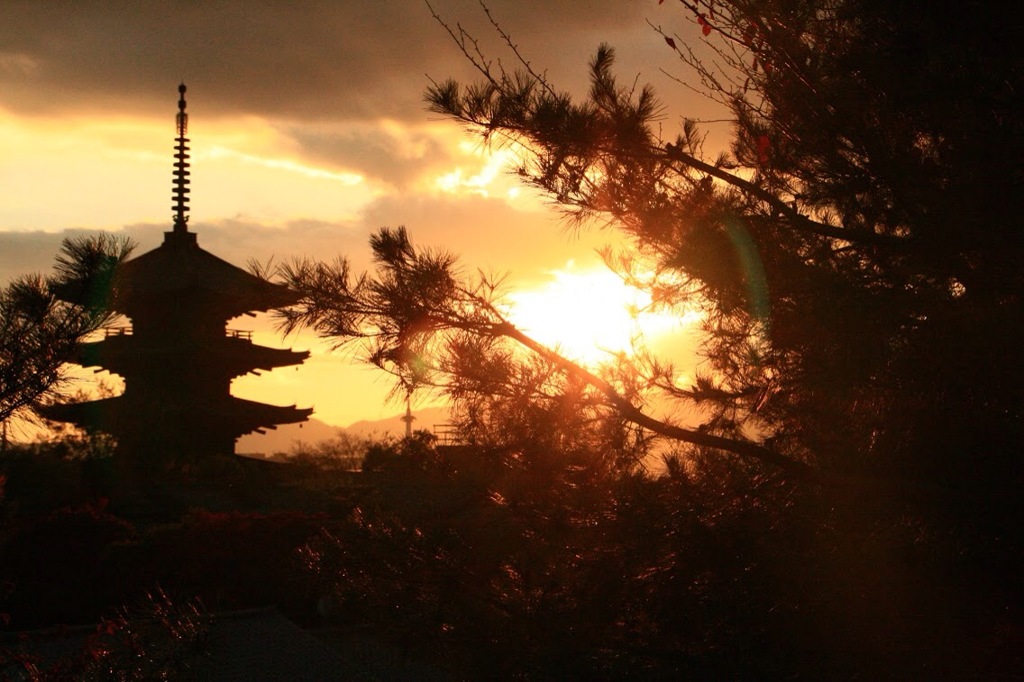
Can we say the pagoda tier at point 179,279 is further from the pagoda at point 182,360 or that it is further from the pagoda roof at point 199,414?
the pagoda roof at point 199,414

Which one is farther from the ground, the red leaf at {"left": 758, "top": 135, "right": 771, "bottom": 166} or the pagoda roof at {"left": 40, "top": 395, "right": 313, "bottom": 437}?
the red leaf at {"left": 758, "top": 135, "right": 771, "bottom": 166}

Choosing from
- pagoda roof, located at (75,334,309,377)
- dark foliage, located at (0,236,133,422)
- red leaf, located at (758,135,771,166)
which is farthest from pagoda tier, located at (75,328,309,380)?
red leaf, located at (758,135,771,166)

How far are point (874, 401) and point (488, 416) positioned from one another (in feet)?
6.26

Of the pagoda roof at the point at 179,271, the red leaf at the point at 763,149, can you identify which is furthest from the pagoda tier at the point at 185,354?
the red leaf at the point at 763,149

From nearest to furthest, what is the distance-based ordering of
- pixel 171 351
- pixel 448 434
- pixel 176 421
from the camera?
pixel 448 434 → pixel 176 421 → pixel 171 351

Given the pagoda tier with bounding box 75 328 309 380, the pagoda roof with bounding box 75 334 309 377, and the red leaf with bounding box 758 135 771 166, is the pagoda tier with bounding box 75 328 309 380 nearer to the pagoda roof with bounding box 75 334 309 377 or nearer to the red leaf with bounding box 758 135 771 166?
the pagoda roof with bounding box 75 334 309 377

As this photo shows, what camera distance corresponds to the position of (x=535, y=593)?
512 centimetres

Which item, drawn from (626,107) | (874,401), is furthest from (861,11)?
(874,401)

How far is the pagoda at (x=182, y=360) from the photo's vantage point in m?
21.2

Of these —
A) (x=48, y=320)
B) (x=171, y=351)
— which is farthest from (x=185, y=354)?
(x=48, y=320)

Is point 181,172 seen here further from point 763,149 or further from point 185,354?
point 763,149

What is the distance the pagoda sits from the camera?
21.2 metres

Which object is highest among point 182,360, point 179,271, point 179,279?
point 179,271

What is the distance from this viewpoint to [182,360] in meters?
22.6
